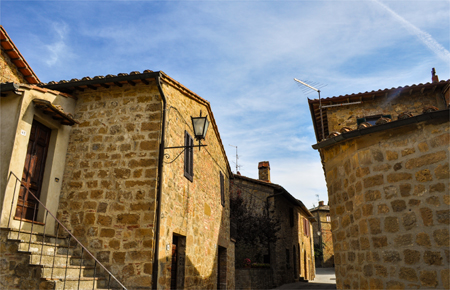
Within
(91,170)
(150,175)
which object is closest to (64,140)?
(91,170)

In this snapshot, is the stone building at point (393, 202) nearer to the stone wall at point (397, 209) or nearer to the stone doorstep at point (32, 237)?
the stone wall at point (397, 209)

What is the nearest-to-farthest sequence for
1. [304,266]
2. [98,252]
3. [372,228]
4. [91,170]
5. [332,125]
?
[372,228], [98,252], [91,170], [332,125], [304,266]

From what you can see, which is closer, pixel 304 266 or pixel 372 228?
pixel 372 228

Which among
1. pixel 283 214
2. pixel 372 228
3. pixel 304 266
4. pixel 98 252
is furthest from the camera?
pixel 304 266

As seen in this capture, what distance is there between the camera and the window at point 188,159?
8797 mm

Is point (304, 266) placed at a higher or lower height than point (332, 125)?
lower

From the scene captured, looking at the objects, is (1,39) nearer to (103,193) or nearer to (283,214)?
(103,193)

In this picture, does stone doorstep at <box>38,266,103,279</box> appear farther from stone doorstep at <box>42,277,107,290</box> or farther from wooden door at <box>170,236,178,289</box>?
wooden door at <box>170,236,178,289</box>

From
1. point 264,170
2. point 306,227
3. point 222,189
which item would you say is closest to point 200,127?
point 222,189

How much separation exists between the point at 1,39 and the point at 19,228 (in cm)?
597

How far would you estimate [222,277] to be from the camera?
37.7 ft

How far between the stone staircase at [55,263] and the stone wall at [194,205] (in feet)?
4.40

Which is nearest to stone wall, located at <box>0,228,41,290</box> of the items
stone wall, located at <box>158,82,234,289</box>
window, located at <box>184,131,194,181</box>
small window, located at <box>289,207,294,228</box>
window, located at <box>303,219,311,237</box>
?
stone wall, located at <box>158,82,234,289</box>

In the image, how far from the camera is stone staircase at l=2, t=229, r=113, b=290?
222 inches
